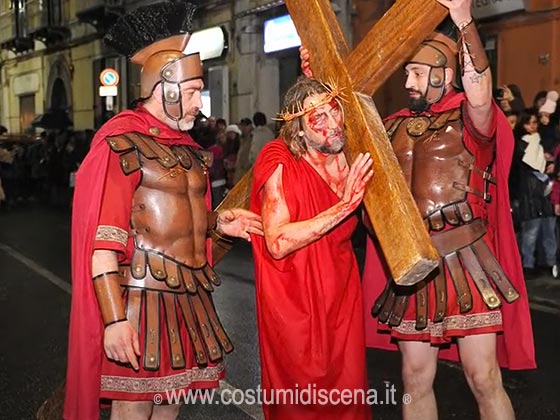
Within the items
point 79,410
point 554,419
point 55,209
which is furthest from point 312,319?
point 55,209

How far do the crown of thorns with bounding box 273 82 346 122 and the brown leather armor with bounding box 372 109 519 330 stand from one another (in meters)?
0.67

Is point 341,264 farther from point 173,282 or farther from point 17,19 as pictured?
point 17,19

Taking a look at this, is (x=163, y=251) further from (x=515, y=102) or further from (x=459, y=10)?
(x=515, y=102)

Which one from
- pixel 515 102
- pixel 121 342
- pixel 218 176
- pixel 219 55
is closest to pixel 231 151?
pixel 218 176

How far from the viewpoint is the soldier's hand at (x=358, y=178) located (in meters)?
2.89

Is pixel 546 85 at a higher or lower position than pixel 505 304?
higher

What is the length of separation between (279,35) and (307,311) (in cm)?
1444

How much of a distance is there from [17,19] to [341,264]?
3234 centimetres

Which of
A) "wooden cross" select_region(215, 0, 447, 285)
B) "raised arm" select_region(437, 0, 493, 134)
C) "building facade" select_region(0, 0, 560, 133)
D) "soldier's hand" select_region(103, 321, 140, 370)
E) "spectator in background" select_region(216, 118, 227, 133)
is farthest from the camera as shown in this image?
"spectator in background" select_region(216, 118, 227, 133)

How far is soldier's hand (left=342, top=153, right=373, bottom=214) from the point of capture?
289 centimetres

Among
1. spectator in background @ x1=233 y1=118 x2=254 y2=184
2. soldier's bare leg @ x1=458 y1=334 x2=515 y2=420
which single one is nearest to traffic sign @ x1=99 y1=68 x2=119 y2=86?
spectator in background @ x1=233 y1=118 x2=254 y2=184

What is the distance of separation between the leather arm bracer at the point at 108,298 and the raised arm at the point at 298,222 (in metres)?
0.65

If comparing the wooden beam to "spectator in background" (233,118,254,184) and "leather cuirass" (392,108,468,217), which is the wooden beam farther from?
"spectator in background" (233,118,254,184)

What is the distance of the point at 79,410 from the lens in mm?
3148
